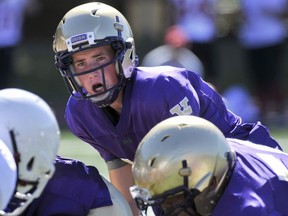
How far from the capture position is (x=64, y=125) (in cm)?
943

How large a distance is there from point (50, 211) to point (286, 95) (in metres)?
6.93

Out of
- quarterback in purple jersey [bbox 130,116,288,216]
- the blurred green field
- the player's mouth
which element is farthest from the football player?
the blurred green field

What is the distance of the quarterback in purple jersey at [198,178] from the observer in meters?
3.49

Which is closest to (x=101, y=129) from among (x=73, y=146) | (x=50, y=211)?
(x=50, y=211)

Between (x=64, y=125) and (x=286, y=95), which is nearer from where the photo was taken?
(x=64, y=125)

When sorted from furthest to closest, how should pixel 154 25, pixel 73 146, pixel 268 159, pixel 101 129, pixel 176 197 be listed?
pixel 154 25, pixel 73 146, pixel 101 129, pixel 268 159, pixel 176 197

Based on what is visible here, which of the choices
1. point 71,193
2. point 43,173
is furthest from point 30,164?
point 71,193

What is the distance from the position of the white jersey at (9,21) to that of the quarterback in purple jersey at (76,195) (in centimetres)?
655

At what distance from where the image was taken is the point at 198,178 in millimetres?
3510

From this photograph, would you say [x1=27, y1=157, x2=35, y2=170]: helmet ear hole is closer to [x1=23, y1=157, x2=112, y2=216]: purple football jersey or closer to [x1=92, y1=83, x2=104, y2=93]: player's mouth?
[x1=23, y1=157, x2=112, y2=216]: purple football jersey

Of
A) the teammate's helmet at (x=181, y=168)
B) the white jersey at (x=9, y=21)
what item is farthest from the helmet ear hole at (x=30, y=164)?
the white jersey at (x=9, y=21)

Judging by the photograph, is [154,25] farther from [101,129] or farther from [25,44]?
[101,129]

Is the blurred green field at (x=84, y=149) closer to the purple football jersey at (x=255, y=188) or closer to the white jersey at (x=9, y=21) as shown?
the white jersey at (x=9, y=21)

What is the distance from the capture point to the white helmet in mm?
3268
